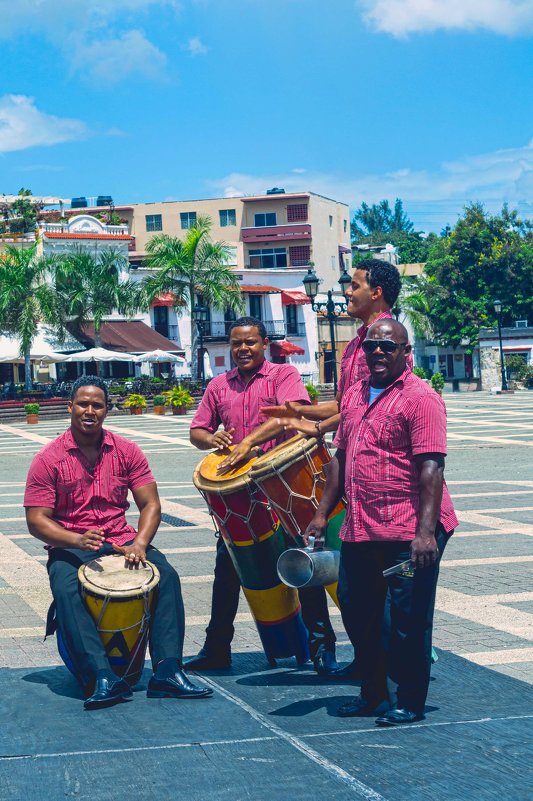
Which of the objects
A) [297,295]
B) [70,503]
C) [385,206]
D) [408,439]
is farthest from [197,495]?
[385,206]

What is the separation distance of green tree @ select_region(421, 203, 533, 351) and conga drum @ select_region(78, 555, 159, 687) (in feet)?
199

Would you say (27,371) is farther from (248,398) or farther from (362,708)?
(362,708)

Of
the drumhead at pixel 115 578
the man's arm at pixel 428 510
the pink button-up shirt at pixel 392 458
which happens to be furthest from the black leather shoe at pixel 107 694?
the man's arm at pixel 428 510

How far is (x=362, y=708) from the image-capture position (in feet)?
16.8

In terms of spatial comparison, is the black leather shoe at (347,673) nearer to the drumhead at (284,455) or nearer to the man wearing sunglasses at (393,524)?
the man wearing sunglasses at (393,524)

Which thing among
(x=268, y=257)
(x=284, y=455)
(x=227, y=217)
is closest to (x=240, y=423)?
(x=284, y=455)

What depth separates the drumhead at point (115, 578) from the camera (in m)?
5.36

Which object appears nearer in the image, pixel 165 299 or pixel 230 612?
pixel 230 612

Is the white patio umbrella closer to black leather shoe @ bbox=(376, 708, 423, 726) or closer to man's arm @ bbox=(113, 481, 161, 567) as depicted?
man's arm @ bbox=(113, 481, 161, 567)

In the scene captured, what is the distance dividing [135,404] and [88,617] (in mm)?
37620

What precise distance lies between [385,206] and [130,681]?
151 meters

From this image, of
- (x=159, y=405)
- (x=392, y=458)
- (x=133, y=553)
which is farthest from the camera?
(x=159, y=405)

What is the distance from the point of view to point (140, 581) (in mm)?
5438

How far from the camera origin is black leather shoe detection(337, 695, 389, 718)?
5.10 metres
